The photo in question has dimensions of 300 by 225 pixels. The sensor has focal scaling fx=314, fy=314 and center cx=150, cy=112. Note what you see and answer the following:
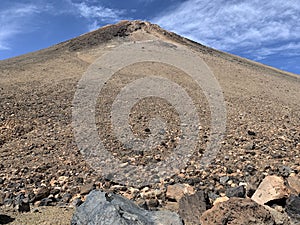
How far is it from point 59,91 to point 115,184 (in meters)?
7.23

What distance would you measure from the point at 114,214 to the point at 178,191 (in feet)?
7.06

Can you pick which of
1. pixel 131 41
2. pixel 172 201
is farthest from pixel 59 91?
pixel 131 41

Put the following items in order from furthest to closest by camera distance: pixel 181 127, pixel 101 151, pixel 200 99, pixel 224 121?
Answer: pixel 200 99 < pixel 224 121 < pixel 181 127 < pixel 101 151

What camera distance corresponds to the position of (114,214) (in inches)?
120

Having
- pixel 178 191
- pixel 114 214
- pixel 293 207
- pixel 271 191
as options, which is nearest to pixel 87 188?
pixel 178 191

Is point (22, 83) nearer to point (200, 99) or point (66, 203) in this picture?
point (200, 99)

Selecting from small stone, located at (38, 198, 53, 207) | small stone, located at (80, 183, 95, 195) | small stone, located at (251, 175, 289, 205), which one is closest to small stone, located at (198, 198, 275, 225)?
small stone, located at (251, 175, 289, 205)

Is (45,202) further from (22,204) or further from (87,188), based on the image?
(87,188)

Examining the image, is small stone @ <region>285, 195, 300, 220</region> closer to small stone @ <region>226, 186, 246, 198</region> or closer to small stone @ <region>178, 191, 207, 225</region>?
small stone @ <region>226, 186, 246, 198</region>

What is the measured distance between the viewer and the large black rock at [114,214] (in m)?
3.03

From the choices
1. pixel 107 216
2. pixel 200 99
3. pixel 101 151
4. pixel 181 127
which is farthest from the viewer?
pixel 200 99

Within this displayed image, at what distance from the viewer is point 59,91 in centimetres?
1177

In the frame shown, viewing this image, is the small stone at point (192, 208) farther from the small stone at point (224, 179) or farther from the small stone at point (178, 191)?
the small stone at point (224, 179)

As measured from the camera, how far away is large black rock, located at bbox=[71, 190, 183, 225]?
3033 mm
